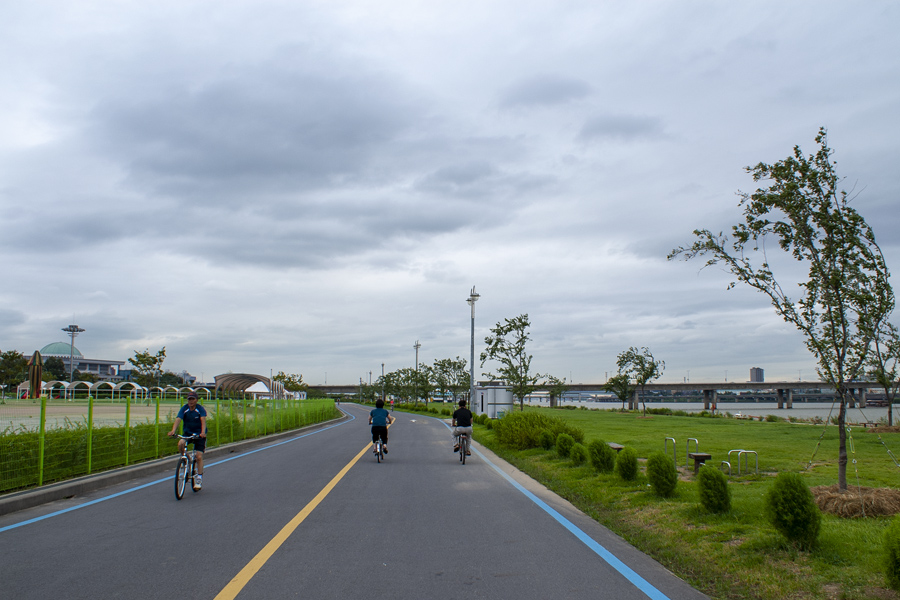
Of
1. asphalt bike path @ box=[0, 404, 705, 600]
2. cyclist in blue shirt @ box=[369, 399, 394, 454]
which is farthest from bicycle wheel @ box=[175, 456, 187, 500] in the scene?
cyclist in blue shirt @ box=[369, 399, 394, 454]

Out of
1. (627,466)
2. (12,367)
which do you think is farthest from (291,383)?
(627,466)

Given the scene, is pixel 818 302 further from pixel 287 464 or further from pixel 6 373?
pixel 6 373

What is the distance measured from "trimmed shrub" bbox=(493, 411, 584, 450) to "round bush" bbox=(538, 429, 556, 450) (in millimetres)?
351

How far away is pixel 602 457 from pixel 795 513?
6.39 meters

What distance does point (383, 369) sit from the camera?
12044 cm

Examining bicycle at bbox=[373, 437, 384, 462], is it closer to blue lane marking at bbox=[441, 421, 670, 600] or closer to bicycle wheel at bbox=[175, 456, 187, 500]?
blue lane marking at bbox=[441, 421, 670, 600]

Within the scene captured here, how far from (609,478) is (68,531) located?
338 inches

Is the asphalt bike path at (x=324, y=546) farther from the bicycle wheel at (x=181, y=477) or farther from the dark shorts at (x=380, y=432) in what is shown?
the dark shorts at (x=380, y=432)

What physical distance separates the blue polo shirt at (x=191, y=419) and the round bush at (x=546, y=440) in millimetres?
9709

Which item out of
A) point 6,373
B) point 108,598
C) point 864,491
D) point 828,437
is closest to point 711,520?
point 864,491

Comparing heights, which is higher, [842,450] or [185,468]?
[842,450]

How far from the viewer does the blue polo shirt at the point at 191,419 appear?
35.0 feet

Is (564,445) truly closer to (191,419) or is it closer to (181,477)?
(191,419)

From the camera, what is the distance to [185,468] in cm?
1020
